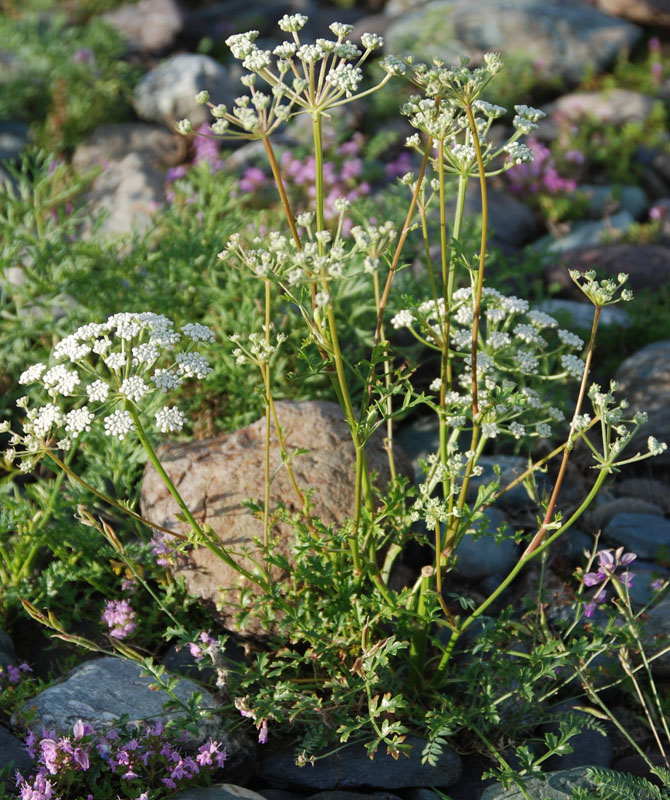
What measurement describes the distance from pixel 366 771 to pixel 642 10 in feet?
32.9

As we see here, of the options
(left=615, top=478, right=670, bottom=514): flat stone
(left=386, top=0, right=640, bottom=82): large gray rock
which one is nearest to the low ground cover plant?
(left=615, top=478, right=670, bottom=514): flat stone

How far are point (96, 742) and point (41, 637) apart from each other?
106 cm

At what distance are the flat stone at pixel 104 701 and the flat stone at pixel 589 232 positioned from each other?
201 inches

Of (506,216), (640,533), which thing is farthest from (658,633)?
(506,216)

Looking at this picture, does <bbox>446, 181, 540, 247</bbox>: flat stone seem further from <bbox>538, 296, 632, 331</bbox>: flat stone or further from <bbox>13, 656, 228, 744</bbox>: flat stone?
<bbox>13, 656, 228, 744</bbox>: flat stone

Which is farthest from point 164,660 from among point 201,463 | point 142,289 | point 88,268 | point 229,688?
point 88,268

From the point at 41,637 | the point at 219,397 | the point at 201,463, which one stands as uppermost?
the point at 201,463

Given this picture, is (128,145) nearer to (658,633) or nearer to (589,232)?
(589,232)

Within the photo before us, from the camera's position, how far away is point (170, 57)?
10172 mm

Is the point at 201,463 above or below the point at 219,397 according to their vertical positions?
above

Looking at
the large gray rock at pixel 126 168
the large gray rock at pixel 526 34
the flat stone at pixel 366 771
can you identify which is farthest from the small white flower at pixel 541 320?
the large gray rock at pixel 526 34

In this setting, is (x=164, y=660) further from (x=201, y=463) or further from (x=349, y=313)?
(x=349, y=313)

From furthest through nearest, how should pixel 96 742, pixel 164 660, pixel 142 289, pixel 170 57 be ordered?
pixel 170 57, pixel 142 289, pixel 164 660, pixel 96 742

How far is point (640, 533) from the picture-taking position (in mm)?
4398
